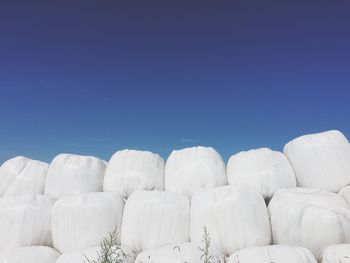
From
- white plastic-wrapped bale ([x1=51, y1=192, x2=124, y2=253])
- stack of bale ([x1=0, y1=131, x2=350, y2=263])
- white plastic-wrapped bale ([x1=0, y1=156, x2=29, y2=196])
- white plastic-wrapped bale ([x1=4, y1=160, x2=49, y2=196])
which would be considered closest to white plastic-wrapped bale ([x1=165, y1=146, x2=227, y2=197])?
stack of bale ([x1=0, y1=131, x2=350, y2=263])

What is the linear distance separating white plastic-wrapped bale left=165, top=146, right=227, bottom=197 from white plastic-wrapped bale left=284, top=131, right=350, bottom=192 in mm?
814

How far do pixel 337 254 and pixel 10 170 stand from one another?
344 cm

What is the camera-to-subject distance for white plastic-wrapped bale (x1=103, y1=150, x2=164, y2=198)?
3.81 metres

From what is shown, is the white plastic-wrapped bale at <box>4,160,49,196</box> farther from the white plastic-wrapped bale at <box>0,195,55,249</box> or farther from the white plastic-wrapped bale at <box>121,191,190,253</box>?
the white plastic-wrapped bale at <box>121,191,190,253</box>

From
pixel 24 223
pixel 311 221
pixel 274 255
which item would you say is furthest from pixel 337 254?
pixel 24 223

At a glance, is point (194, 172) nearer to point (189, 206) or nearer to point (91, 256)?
point (189, 206)

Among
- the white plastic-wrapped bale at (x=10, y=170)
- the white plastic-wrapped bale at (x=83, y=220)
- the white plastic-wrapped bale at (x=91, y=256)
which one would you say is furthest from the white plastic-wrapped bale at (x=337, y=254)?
the white plastic-wrapped bale at (x=10, y=170)

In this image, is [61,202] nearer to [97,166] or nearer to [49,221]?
[49,221]

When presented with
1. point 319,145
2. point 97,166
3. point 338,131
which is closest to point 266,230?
point 319,145

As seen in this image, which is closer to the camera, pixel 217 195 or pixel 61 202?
pixel 217 195

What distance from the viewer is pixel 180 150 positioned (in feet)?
13.2

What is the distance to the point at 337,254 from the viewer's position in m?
2.88

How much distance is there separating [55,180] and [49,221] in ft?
1.57

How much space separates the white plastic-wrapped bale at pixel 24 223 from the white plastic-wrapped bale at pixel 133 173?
680 millimetres
